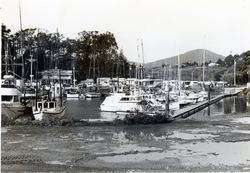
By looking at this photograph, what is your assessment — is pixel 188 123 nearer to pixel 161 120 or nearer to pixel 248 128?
pixel 161 120

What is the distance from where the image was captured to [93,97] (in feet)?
248

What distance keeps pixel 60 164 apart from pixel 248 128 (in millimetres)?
12620

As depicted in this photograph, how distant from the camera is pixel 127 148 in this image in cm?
1758

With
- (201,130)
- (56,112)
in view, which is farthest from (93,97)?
(201,130)

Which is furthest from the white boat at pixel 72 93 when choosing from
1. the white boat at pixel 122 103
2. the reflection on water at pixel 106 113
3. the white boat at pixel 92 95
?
the white boat at pixel 122 103

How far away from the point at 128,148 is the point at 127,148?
37mm

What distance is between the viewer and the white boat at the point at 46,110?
91.1 feet

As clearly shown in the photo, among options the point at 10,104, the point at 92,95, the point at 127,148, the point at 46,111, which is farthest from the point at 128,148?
the point at 92,95

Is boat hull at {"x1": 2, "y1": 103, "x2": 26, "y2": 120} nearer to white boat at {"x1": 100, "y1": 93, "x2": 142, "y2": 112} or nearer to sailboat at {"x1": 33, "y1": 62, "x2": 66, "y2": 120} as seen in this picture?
sailboat at {"x1": 33, "y1": 62, "x2": 66, "y2": 120}

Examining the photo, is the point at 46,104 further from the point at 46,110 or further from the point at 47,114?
the point at 47,114

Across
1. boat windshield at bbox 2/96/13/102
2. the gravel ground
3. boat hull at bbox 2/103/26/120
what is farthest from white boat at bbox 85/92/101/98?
the gravel ground

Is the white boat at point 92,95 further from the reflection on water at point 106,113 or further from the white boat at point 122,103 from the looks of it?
the white boat at point 122,103

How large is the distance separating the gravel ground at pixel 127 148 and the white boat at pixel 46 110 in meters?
3.19

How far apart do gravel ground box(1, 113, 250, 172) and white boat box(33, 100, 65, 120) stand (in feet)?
10.5
